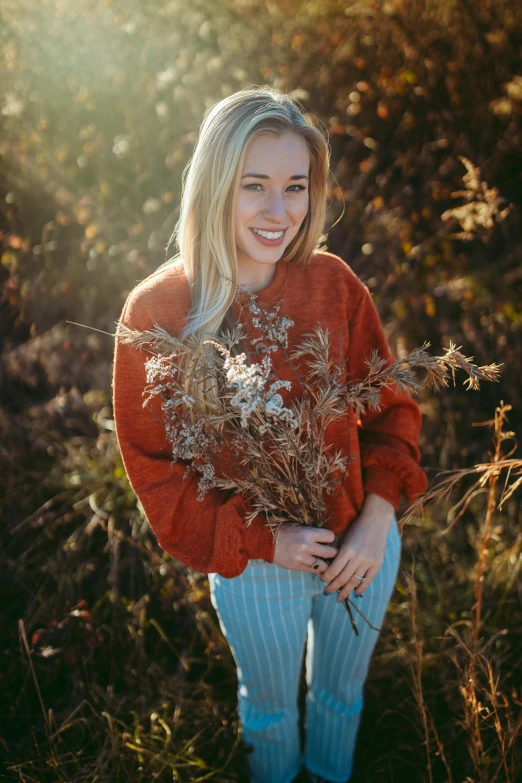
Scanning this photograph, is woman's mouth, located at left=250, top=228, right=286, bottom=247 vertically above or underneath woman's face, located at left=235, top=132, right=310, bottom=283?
underneath

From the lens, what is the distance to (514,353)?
10.2 feet

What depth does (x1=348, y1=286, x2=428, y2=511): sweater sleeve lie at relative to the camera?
176cm

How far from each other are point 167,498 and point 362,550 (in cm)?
56

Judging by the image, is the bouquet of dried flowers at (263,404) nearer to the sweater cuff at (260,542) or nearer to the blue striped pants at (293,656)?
the sweater cuff at (260,542)

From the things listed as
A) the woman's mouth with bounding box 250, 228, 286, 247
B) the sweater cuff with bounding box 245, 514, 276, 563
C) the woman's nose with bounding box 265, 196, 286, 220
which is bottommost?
the sweater cuff with bounding box 245, 514, 276, 563

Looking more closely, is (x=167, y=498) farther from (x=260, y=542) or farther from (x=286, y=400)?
(x=286, y=400)

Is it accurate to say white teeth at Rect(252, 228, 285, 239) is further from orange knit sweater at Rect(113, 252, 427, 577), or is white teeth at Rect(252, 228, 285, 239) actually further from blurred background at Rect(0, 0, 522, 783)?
blurred background at Rect(0, 0, 522, 783)

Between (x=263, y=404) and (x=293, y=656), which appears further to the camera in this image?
(x=293, y=656)

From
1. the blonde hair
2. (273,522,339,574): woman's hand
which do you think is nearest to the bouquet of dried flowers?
(273,522,339,574): woman's hand

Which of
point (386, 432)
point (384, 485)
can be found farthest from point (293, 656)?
point (386, 432)

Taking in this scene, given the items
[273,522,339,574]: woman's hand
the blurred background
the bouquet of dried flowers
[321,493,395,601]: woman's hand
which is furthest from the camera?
the blurred background

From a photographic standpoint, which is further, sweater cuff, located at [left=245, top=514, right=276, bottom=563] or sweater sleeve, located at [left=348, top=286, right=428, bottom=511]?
sweater sleeve, located at [left=348, top=286, right=428, bottom=511]

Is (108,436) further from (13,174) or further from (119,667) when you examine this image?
(13,174)

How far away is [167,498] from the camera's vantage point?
4.97ft
